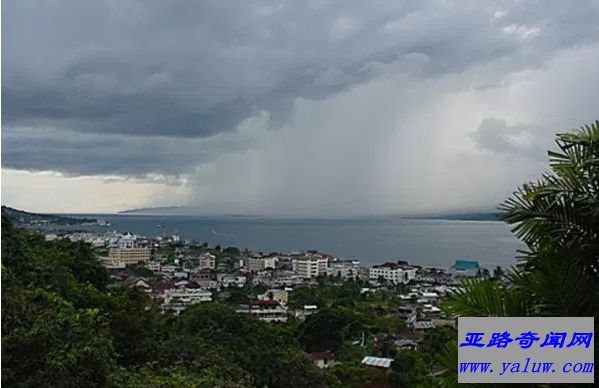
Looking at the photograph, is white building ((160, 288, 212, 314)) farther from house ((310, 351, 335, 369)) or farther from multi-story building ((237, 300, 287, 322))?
house ((310, 351, 335, 369))

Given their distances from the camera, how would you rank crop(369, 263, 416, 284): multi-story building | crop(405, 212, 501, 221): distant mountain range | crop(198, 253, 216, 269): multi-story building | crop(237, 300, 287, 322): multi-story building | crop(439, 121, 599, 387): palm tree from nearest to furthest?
crop(439, 121, 599, 387): palm tree < crop(405, 212, 501, 221): distant mountain range < crop(369, 263, 416, 284): multi-story building < crop(198, 253, 216, 269): multi-story building < crop(237, 300, 287, 322): multi-story building

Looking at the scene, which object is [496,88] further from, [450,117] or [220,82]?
[220,82]

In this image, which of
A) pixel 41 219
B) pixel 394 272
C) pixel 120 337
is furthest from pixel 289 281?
pixel 120 337

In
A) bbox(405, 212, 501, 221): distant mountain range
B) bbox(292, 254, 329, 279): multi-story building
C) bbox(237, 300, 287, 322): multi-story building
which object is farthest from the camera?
bbox(237, 300, 287, 322): multi-story building

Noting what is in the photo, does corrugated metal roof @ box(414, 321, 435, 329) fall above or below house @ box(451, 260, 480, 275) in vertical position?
below

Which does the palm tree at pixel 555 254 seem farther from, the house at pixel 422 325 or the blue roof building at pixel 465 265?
the house at pixel 422 325

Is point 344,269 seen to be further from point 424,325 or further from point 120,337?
point 120,337

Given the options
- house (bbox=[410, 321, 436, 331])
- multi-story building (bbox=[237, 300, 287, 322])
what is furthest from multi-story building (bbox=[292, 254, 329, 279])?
multi-story building (bbox=[237, 300, 287, 322])
